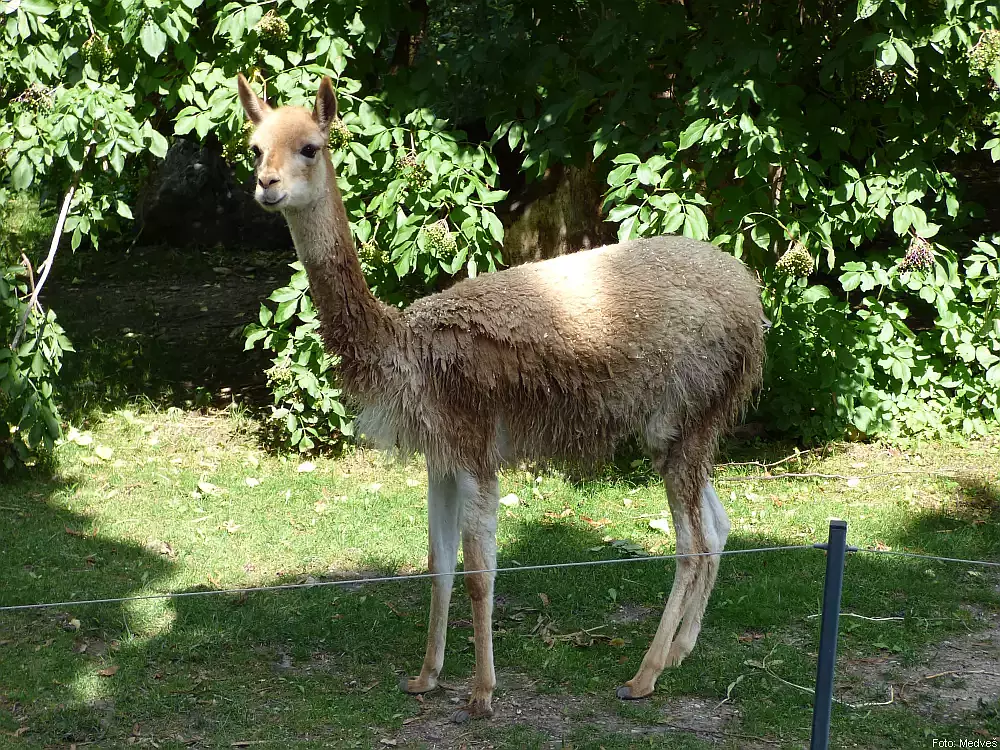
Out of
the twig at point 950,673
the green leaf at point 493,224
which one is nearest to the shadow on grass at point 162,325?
the green leaf at point 493,224

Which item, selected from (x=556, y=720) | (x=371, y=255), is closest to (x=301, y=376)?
(x=371, y=255)

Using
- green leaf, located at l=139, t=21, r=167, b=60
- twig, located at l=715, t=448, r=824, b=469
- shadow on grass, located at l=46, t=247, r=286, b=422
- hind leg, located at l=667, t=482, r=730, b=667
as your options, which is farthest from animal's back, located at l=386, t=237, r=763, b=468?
shadow on grass, located at l=46, t=247, r=286, b=422

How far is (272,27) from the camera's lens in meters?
5.89

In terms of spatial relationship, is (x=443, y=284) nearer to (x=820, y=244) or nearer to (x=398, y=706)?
(x=820, y=244)

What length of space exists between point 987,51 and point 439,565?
12.5 ft

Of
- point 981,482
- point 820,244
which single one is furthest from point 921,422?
point 820,244

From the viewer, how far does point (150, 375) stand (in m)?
8.33

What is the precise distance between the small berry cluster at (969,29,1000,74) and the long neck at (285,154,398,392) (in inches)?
138

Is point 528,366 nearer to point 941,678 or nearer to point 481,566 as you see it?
point 481,566

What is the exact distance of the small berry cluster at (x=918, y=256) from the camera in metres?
6.63

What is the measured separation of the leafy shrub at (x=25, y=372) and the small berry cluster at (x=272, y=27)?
1.89 metres

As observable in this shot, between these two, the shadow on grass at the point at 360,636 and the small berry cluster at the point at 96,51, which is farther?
the small berry cluster at the point at 96,51

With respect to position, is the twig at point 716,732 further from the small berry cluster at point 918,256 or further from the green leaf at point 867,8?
the small berry cluster at point 918,256

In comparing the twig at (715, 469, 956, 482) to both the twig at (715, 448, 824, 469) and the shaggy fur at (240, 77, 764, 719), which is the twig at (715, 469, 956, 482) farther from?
the shaggy fur at (240, 77, 764, 719)
